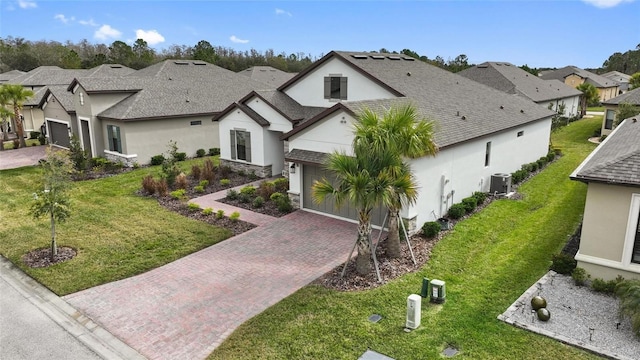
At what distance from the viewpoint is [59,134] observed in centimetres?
3253

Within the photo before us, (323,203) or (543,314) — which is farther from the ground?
(323,203)

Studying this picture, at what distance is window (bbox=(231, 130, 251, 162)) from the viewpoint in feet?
78.1

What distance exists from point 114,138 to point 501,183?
2279 centimetres

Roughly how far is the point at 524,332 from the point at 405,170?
4.98 meters

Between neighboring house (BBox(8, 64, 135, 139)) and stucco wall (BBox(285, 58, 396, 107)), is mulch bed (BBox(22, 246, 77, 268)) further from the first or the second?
neighboring house (BBox(8, 64, 135, 139))

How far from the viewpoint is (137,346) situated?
9.26m

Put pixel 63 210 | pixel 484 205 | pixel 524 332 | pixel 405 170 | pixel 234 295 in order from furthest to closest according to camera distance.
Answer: pixel 484 205, pixel 63 210, pixel 405 170, pixel 234 295, pixel 524 332

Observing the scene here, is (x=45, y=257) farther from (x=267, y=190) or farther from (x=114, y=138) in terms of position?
(x=114, y=138)

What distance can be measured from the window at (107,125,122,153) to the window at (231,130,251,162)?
788 centimetres

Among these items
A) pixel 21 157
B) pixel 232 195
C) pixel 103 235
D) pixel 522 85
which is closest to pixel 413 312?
pixel 103 235

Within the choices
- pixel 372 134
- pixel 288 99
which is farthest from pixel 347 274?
pixel 288 99

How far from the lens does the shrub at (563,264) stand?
11711 mm

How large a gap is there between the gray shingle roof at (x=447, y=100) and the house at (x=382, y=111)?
0.08 meters

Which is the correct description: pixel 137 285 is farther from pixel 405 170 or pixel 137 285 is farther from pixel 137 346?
pixel 405 170
